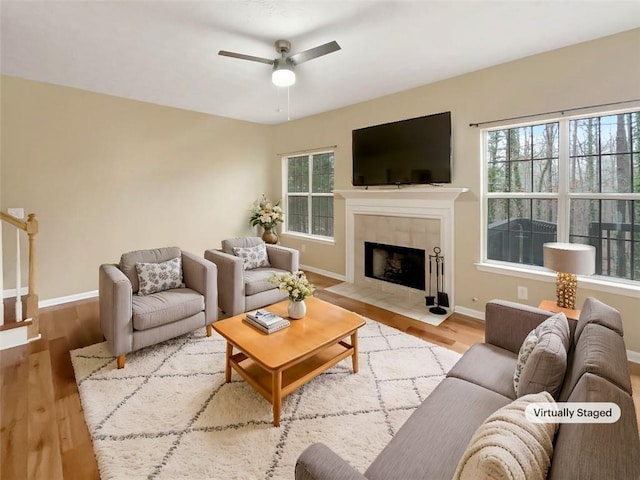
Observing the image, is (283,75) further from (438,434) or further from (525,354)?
(438,434)

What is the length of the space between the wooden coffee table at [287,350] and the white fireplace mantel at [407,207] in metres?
1.83

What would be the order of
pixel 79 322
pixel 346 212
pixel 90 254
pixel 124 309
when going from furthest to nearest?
pixel 346 212 → pixel 90 254 → pixel 79 322 → pixel 124 309

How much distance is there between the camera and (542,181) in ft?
10.3

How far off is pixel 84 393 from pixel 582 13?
4500 mm

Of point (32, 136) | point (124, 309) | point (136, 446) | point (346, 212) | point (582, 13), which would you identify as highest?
point (582, 13)

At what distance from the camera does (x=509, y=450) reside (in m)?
0.80

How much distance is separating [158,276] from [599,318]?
10.7 feet

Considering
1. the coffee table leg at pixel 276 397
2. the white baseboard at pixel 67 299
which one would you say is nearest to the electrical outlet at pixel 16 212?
the white baseboard at pixel 67 299

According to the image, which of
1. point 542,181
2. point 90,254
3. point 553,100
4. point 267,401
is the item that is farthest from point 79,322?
point 553,100

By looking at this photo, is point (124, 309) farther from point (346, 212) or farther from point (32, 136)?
point (346, 212)

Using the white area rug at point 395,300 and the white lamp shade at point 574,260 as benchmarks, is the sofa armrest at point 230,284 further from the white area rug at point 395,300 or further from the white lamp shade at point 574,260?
the white lamp shade at point 574,260

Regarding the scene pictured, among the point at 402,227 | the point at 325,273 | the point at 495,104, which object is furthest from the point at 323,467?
the point at 325,273

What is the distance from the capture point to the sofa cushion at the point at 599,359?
1.08m

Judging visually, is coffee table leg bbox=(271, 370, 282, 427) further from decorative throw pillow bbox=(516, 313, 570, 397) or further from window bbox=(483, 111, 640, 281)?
window bbox=(483, 111, 640, 281)
